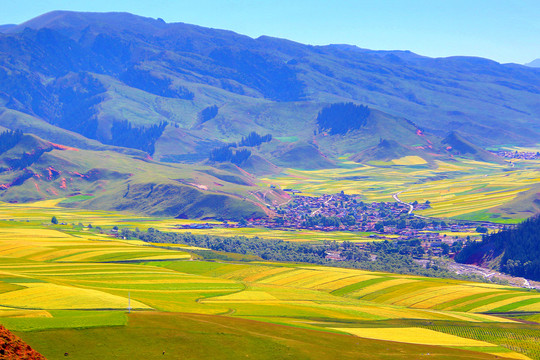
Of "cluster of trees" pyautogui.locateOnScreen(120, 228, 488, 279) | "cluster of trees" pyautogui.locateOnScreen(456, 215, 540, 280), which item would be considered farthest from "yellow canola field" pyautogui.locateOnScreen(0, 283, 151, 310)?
"cluster of trees" pyautogui.locateOnScreen(456, 215, 540, 280)

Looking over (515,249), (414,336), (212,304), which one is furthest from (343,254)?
(414,336)

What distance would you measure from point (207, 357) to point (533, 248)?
141103 millimetres

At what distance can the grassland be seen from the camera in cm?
5919

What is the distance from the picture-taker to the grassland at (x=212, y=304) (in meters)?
59.2

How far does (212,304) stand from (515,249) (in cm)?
10863

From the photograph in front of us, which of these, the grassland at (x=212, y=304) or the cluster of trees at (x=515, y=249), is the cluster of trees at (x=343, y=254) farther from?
the grassland at (x=212, y=304)

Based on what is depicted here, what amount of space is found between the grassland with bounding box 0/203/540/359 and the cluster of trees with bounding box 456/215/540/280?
133ft

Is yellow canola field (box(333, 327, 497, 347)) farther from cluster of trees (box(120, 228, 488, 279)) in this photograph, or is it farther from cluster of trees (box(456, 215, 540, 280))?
cluster of trees (box(456, 215, 540, 280))

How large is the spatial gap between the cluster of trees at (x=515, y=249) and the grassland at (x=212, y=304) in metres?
40.5

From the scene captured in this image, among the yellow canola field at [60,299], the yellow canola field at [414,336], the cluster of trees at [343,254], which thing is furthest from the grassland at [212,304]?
the cluster of trees at [343,254]

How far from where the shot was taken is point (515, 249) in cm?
17850

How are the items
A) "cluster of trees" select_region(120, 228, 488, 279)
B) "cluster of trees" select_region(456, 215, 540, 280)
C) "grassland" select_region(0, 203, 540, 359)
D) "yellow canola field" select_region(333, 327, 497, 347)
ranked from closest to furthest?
"grassland" select_region(0, 203, 540, 359) < "yellow canola field" select_region(333, 327, 497, 347) < "cluster of trees" select_region(120, 228, 488, 279) < "cluster of trees" select_region(456, 215, 540, 280)

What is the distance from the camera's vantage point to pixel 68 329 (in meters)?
58.6

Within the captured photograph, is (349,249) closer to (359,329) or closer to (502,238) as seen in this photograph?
(502,238)
